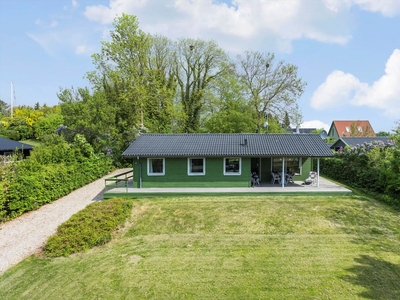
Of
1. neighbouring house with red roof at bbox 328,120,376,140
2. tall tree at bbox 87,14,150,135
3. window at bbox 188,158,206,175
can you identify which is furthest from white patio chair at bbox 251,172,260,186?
neighbouring house with red roof at bbox 328,120,376,140

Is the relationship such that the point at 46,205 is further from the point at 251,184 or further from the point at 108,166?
the point at 251,184

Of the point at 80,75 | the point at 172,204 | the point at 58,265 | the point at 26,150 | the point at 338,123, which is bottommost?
the point at 58,265

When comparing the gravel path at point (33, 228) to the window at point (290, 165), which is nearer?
the gravel path at point (33, 228)

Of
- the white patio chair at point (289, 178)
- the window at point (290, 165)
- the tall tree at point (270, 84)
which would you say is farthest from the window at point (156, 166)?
the tall tree at point (270, 84)

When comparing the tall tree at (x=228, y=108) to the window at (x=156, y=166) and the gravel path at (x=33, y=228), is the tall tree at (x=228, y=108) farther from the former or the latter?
the gravel path at (x=33, y=228)

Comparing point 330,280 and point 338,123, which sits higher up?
point 338,123

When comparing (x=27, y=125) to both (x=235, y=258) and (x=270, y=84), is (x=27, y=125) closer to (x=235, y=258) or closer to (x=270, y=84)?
(x=270, y=84)

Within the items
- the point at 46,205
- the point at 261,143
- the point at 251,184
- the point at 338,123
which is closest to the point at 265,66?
the point at 261,143
